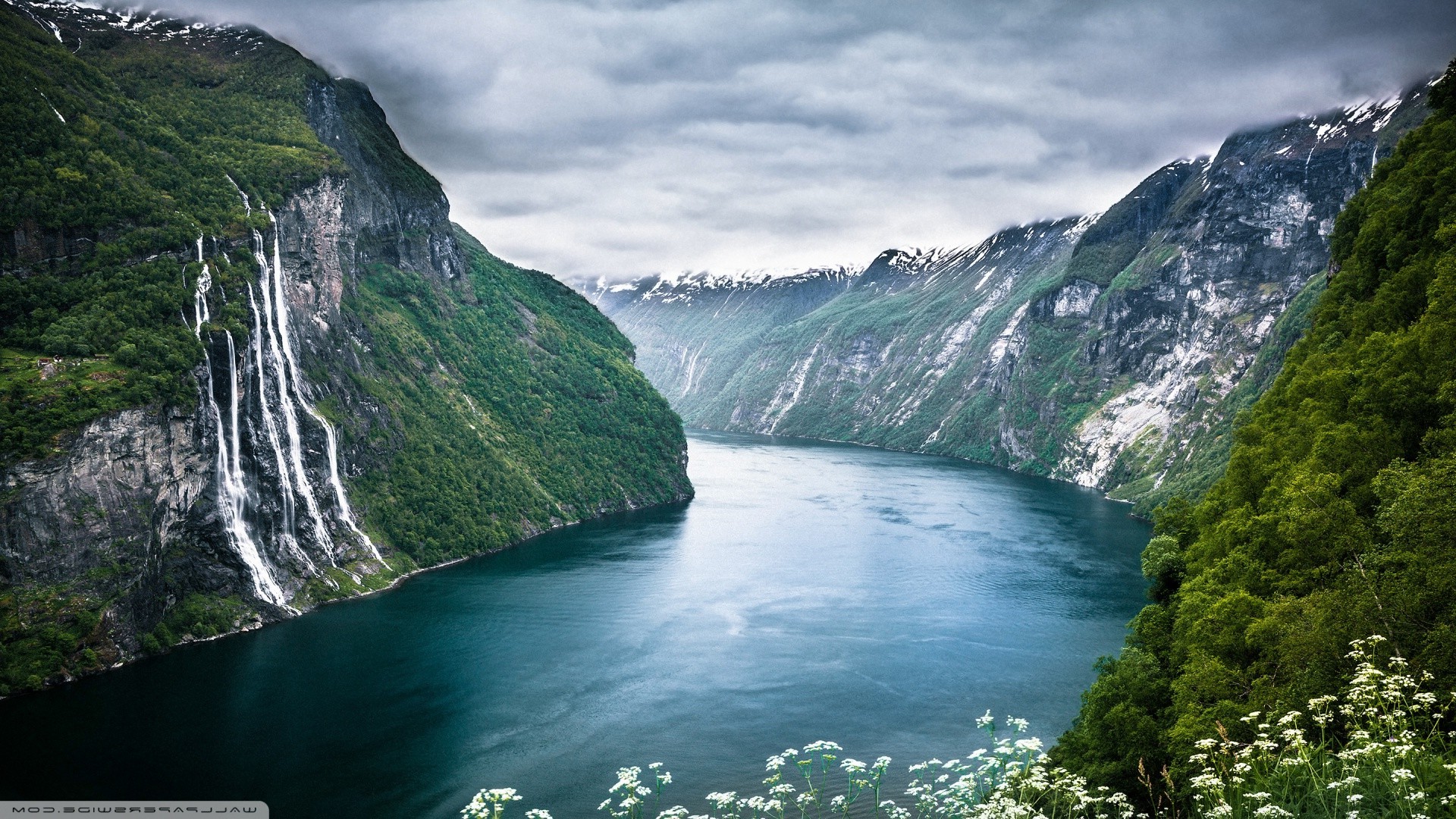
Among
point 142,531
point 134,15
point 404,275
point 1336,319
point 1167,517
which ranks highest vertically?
point 134,15

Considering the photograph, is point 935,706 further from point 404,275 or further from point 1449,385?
point 404,275

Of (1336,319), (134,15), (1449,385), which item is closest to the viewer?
(1449,385)

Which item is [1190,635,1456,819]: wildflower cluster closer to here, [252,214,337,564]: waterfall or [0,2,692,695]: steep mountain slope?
[0,2,692,695]: steep mountain slope

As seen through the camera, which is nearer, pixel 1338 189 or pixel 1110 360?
pixel 1338 189

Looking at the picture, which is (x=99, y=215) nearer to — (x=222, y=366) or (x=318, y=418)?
(x=222, y=366)

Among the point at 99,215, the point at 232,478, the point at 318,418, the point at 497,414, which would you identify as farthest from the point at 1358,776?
the point at 497,414

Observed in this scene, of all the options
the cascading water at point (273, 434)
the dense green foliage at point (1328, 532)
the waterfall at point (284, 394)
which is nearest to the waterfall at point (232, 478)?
the cascading water at point (273, 434)

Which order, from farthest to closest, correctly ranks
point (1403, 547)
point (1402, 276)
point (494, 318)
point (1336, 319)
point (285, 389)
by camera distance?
point (494, 318) < point (285, 389) < point (1336, 319) < point (1402, 276) < point (1403, 547)

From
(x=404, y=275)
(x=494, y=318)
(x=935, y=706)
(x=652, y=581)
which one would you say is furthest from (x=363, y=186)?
(x=935, y=706)

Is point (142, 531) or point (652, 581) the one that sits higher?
point (142, 531)
